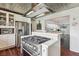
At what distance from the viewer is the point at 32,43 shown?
6.03ft

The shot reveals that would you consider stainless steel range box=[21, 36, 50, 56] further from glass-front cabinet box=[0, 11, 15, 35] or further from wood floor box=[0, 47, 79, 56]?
glass-front cabinet box=[0, 11, 15, 35]

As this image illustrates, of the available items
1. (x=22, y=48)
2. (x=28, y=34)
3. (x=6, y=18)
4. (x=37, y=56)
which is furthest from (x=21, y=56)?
(x=6, y=18)

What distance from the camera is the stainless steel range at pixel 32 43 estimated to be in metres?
1.81

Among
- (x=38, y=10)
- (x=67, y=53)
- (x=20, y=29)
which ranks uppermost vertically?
(x=38, y=10)

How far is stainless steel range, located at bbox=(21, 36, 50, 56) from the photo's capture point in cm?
181

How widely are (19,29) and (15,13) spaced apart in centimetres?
27

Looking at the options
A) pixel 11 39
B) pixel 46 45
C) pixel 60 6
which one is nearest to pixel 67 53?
pixel 46 45

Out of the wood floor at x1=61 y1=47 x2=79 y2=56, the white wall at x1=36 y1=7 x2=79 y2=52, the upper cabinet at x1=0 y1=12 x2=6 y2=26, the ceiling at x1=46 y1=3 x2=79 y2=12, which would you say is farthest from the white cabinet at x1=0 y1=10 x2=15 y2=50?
the wood floor at x1=61 y1=47 x2=79 y2=56

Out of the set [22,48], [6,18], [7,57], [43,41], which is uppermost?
[6,18]

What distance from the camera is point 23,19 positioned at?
180cm

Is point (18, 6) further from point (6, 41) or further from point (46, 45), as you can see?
point (46, 45)

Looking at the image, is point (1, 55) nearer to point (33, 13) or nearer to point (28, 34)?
point (28, 34)

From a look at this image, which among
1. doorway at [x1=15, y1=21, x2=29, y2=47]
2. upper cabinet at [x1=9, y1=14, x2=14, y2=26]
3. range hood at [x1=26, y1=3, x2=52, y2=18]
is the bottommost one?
doorway at [x1=15, y1=21, x2=29, y2=47]

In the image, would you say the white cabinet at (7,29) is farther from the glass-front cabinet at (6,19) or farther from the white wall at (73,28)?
the white wall at (73,28)
